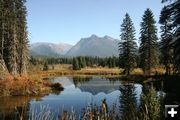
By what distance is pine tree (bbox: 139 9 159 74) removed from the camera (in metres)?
63.8

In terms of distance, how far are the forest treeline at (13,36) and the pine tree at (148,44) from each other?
23.9 meters

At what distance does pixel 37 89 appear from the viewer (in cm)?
4309

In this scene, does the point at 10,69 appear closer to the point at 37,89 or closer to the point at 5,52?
the point at 5,52

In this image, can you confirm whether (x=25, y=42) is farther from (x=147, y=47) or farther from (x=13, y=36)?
(x=147, y=47)

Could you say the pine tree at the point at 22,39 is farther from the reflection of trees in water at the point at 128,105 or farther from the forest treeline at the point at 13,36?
the reflection of trees in water at the point at 128,105

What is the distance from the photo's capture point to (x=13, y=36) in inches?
2074

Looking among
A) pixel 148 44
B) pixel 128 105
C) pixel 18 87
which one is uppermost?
pixel 148 44

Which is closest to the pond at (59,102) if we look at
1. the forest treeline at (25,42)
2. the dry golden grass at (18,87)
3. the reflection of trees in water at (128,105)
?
the reflection of trees in water at (128,105)

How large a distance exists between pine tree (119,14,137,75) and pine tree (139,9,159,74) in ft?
14.4

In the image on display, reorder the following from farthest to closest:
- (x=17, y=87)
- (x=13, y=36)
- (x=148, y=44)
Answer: (x=148, y=44) → (x=13, y=36) → (x=17, y=87)

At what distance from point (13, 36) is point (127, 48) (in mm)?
28580

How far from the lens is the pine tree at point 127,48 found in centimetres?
7025

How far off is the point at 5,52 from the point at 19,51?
10.6 feet

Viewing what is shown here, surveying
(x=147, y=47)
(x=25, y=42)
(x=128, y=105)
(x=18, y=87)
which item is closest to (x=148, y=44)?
(x=147, y=47)
